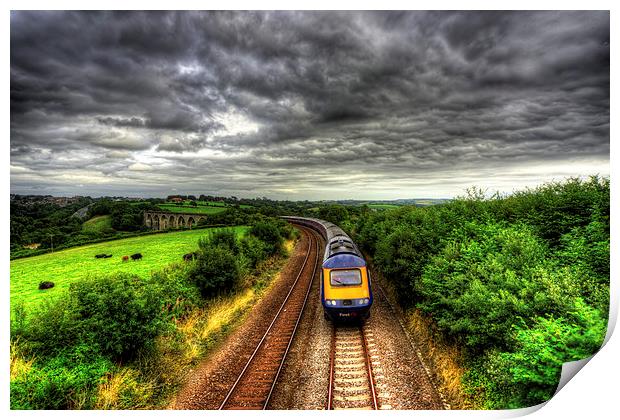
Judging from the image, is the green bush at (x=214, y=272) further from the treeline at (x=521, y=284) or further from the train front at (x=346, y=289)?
the treeline at (x=521, y=284)

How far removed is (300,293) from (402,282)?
6537 mm

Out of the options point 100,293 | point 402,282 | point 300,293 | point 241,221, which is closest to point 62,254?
point 100,293

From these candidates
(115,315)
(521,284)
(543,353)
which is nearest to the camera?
(543,353)

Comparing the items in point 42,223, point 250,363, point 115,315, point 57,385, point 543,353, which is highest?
point 42,223

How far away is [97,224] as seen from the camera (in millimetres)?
24141

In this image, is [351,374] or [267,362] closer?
[351,374]

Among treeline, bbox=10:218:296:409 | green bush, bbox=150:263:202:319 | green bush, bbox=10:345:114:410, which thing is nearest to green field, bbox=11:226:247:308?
treeline, bbox=10:218:296:409

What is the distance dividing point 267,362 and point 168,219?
41.4 metres

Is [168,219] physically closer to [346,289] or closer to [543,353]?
[346,289]

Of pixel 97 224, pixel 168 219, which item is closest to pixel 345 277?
pixel 97 224

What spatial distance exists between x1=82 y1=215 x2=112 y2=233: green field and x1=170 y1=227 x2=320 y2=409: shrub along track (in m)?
15.6

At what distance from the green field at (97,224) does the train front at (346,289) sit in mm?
19895

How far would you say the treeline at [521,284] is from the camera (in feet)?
21.1
